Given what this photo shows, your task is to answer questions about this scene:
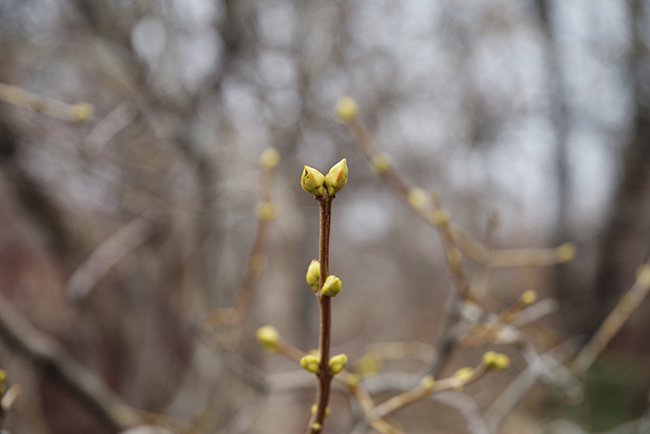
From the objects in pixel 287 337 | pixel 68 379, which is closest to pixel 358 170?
pixel 287 337

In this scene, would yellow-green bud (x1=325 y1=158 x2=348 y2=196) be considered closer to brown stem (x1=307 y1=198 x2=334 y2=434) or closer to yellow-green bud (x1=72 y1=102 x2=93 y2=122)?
brown stem (x1=307 y1=198 x2=334 y2=434)

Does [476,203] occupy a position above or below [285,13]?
below

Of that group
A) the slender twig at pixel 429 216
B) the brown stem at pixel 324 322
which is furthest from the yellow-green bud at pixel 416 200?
the brown stem at pixel 324 322

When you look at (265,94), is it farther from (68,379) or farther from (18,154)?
(68,379)

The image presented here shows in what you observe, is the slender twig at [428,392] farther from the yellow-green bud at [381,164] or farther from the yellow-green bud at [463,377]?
the yellow-green bud at [381,164]

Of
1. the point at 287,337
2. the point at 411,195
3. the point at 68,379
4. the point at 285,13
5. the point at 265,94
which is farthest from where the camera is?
the point at 287,337

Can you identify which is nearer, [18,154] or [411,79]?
[18,154]
